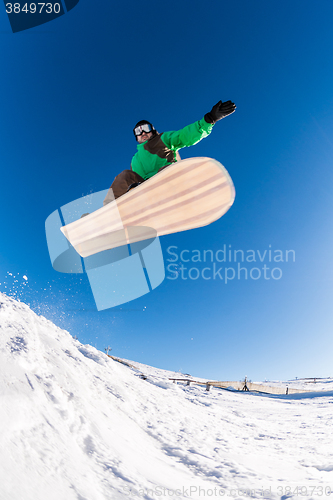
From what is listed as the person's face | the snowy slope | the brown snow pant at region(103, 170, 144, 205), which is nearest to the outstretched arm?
the person's face

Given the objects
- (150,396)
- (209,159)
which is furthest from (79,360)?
(209,159)

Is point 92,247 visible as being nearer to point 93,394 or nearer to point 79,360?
point 79,360

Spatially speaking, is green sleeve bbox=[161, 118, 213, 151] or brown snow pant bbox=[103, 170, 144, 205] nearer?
green sleeve bbox=[161, 118, 213, 151]

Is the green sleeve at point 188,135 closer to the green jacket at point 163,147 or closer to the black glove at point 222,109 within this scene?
the green jacket at point 163,147

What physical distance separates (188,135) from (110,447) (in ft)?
13.7

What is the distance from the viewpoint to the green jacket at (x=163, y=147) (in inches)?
160

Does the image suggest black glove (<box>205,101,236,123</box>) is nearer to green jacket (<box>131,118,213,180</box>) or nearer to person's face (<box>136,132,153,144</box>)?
green jacket (<box>131,118,213,180</box>)

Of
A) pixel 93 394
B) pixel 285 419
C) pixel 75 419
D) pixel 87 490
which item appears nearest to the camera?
pixel 87 490

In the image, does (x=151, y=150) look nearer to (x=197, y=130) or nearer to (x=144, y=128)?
(x=144, y=128)

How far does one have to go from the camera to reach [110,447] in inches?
84.6

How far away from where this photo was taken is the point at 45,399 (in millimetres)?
2098

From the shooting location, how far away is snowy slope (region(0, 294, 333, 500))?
1.50m

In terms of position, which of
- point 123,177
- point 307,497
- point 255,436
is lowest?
point 307,497

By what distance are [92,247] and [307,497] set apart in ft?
17.1
